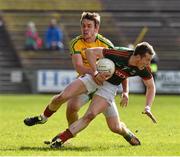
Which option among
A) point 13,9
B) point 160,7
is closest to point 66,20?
point 13,9

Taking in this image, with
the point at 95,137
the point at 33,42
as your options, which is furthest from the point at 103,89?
the point at 33,42

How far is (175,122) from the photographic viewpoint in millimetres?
16047

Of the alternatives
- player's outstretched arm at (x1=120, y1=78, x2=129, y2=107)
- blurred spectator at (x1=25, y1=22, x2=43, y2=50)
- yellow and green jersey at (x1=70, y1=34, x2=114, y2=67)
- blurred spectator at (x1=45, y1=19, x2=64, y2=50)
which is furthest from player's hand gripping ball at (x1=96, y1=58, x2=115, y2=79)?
blurred spectator at (x1=25, y1=22, x2=43, y2=50)

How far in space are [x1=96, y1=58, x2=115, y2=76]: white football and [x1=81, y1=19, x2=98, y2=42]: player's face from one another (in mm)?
768

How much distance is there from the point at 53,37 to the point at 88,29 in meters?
21.9

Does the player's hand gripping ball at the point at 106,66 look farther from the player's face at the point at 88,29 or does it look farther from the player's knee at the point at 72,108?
the player's knee at the point at 72,108

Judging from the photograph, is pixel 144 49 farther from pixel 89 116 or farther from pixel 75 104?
pixel 75 104

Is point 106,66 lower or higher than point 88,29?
lower

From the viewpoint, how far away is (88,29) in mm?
11055

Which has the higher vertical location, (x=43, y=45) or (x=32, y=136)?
(x=32, y=136)

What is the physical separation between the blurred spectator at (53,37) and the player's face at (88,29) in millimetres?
21206

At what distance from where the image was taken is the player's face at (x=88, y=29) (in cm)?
1095

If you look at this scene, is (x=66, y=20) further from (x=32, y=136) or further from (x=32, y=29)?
(x=32, y=136)

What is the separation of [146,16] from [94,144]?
2708 cm
